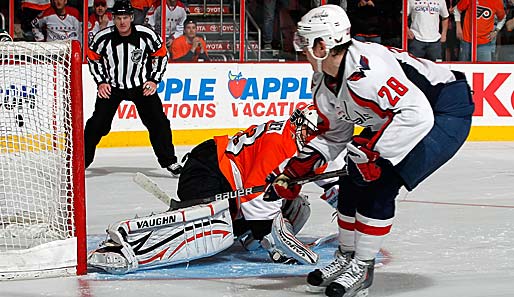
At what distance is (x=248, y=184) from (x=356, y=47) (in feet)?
2.75

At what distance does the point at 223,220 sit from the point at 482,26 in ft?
19.0

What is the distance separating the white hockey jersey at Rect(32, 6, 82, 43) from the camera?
27.4 feet

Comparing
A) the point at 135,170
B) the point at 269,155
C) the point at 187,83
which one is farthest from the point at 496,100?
the point at 269,155

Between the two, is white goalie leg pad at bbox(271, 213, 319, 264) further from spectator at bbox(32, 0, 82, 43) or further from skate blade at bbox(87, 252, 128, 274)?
spectator at bbox(32, 0, 82, 43)

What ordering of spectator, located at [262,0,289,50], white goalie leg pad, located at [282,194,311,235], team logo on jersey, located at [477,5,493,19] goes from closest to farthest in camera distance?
white goalie leg pad, located at [282,194,311,235] → spectator, located at [262,0,289,50] → team logo on jersey, located at [477,5,493,19]

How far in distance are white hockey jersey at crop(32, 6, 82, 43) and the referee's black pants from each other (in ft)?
5.89

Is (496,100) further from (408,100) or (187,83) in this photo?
(408,100)

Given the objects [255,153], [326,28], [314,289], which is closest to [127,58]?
[255,153]

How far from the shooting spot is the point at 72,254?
374 cm

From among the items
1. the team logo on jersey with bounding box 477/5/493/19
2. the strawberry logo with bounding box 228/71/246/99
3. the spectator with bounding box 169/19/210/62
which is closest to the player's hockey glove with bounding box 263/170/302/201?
the strawberry logo with bounding box 228/71/246/99

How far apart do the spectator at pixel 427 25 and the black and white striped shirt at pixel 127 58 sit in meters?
3.02

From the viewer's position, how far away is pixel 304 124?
3879 mm

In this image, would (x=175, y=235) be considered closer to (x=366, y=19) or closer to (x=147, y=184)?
(x=147, y=184)

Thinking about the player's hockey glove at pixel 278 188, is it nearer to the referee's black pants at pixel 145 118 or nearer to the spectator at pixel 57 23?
the referee's black pants at pixel 145 118
